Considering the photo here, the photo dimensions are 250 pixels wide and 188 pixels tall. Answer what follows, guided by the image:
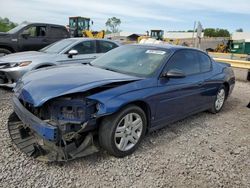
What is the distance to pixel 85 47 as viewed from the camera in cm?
776

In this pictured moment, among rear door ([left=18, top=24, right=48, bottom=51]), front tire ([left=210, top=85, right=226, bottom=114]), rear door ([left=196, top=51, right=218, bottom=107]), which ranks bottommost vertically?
front tire ([left=210, top=85, right=226, bottom=114])

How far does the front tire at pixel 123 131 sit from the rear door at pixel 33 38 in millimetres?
7158

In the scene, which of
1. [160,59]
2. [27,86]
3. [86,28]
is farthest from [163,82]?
[86,28]

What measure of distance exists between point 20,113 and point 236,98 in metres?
6.17

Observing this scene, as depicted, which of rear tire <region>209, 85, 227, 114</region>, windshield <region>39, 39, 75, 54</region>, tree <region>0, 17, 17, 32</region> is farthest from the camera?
tree <region>0, 17, 17, 32</region>

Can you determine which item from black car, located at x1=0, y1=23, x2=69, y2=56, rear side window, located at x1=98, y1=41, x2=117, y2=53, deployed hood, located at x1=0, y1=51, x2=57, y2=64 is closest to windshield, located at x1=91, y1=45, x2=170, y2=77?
deployed hood, located at x1=0, y1=51, x2=57, y2=64

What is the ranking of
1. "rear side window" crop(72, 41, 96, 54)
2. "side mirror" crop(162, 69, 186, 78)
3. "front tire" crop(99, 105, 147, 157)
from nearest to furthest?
"front tire" crop(99, 105, 147, 157)
"side mirror" crop(162, 69, 186, 78)
"rear side window" crop(72, 41, 96, 54)

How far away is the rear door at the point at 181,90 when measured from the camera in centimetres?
408

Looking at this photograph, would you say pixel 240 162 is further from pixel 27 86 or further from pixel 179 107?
pixel 27 86

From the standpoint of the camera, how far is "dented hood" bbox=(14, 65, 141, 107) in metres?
3.20

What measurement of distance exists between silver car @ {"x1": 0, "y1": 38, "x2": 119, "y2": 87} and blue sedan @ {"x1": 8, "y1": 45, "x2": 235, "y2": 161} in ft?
7.96

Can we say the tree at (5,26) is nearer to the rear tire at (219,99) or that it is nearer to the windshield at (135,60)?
the windshield at (135,60)

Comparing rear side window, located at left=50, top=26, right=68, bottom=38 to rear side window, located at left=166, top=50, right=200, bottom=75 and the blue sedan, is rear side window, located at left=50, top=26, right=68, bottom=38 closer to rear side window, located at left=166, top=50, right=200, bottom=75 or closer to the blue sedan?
the blue sedan

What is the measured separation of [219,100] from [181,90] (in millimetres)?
1988
